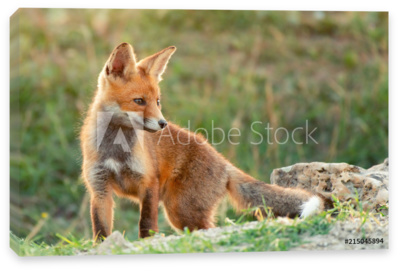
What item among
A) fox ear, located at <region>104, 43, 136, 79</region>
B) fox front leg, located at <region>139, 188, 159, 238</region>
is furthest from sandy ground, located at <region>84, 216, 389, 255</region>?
fox ear, located at <region>104, 43, 136, 79</region>

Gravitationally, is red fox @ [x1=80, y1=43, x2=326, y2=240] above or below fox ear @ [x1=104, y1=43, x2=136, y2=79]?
below

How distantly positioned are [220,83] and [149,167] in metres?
4.36

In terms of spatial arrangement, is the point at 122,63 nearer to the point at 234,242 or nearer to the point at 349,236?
the point at 234,242

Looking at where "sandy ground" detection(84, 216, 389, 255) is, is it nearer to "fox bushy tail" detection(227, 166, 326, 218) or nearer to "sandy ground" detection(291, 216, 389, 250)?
"sandy ground" detection(291, 216, 389, 250)

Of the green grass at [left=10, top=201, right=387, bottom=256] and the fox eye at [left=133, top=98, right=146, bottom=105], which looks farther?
the fox eye at [left=133, top=98, right=146, bottom=105]

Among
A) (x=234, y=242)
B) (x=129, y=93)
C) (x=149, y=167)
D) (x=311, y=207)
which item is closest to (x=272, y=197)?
(x=311, y=207)

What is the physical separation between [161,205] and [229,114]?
3534mm

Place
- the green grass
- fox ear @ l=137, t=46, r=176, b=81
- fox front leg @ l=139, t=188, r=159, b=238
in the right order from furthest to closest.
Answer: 1. fox ear @ l=137, t=46, r=176, b=81
2. fox front leg @ l=139, t=188, r=159, b=238
3. the green grass

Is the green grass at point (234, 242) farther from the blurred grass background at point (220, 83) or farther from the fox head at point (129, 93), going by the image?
the blurred grass background at point (220, 83)

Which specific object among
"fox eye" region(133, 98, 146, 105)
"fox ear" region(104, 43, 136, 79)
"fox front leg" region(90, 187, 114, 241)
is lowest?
"fox front leg" region(90, 187, 114, 241)

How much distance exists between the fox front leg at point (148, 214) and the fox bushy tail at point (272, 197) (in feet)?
2.91

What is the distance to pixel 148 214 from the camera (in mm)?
5398

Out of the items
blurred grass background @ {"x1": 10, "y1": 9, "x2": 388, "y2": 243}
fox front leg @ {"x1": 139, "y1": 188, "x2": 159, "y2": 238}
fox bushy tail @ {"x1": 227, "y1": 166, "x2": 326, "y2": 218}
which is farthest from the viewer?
blurred grass background @ {"x1": 10, "y1": 9, "x2": 388, "y2": 243}

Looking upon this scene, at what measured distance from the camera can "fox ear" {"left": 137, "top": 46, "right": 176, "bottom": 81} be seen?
219 inches
